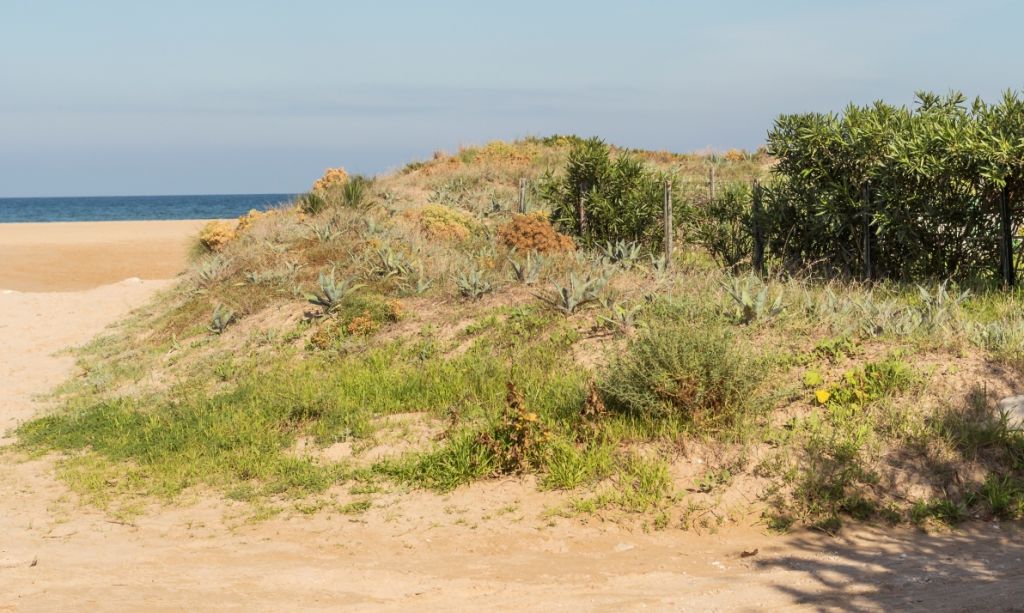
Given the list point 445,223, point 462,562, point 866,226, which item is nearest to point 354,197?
point 445,223

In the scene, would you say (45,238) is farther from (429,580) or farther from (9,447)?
(429,580)

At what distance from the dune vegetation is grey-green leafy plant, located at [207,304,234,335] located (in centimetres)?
5

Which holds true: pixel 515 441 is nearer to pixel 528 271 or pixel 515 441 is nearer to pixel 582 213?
pixel 528 271

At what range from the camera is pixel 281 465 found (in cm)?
788

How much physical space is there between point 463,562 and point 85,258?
85.0 ft

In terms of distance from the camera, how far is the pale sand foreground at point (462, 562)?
5199mm

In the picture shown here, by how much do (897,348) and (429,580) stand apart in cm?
515

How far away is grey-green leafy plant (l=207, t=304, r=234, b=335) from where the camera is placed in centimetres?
1295

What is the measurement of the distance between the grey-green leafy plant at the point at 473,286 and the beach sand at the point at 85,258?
43.4ft

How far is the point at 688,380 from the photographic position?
24.8ft

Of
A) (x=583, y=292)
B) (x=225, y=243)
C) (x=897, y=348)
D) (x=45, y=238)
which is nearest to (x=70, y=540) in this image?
(x=583, y=292)

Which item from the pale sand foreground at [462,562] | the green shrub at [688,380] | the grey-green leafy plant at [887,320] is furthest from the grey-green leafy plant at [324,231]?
the grey-green leafy plant at [887,320]

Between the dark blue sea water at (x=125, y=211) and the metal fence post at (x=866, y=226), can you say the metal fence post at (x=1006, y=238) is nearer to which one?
the metal fence post at (x=866, y=226)

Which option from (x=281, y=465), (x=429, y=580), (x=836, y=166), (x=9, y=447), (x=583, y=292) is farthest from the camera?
(x=836, y=166)
